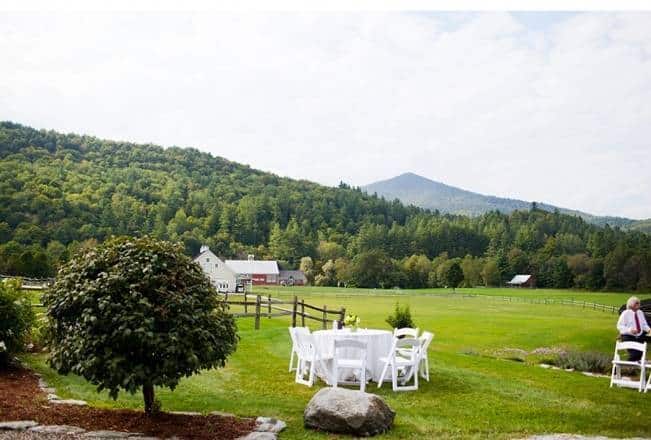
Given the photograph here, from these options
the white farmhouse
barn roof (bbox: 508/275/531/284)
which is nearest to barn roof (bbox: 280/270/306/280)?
the white farmhouse

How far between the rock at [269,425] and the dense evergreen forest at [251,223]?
37.5 meters

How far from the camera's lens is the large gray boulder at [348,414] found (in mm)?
7883

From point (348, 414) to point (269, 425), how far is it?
41.4 inches

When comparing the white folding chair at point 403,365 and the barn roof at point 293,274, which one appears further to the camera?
the barn roof at point 293,274

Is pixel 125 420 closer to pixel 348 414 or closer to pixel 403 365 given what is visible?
pixel 348 414

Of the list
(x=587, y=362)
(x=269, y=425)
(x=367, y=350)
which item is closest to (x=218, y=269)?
(x=587, y=362)

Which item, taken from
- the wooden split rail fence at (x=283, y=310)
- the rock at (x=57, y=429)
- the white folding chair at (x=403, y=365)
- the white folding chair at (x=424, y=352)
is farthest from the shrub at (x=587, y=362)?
the rock at (x=57, y=429)

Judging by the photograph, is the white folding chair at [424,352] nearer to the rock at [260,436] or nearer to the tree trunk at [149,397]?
the rock at [260,436]

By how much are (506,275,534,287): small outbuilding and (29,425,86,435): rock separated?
7216cm

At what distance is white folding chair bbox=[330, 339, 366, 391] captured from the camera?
10.8 meters

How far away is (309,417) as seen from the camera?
8.16 meters

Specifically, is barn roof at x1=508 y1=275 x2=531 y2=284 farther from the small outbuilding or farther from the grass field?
the grass field

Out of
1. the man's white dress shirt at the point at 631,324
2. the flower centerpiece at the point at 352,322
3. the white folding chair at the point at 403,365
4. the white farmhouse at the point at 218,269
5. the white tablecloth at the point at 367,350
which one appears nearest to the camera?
the white folding chair at the point at 403,365

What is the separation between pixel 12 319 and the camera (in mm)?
12398
